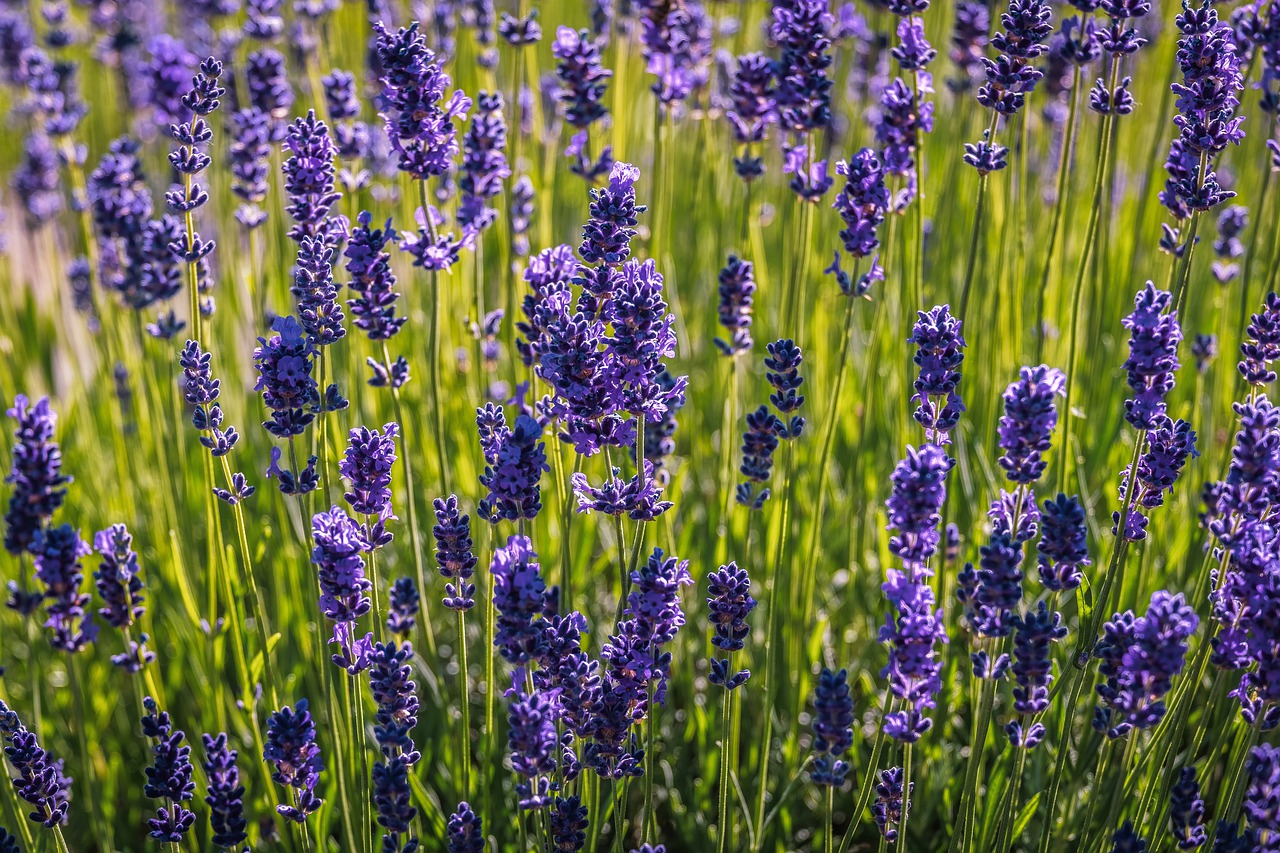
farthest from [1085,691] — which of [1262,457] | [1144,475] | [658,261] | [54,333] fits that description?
[54,333]

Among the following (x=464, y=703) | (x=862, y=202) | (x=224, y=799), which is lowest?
(x=224, y=799)

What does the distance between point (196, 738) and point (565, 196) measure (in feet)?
11.9

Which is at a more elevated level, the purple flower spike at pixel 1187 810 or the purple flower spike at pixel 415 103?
the purple flower spike at pixel 415 103

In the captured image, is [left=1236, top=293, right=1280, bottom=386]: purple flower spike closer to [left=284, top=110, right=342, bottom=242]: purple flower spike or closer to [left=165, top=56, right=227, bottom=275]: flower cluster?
[left=284, top=110, right=342, bottom=242]: purple flower spike

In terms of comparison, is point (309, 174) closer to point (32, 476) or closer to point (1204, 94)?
point (32, 476)

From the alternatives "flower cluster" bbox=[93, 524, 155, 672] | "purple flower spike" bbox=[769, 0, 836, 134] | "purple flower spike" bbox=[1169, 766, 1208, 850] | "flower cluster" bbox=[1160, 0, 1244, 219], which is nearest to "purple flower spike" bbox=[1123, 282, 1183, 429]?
"flower cluster" bbox=[1160, 0, 1244, 219]

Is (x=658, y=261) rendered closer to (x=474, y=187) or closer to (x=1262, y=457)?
(x=474, y=187)

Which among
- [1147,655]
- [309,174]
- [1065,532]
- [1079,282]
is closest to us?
[1147,655]

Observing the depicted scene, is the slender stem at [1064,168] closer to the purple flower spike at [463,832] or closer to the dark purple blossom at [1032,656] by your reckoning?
the dark purple blossom at [1032,656]

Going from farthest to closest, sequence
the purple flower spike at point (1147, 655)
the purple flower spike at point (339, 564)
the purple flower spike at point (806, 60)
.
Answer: the purple flower spike at point (806, 60) → the purple flower spike at point (339, 564) → the purple flower spike at point (1147, 655)

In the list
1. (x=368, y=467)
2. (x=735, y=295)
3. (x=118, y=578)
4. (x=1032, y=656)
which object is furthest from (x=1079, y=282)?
(x=118, y=578)

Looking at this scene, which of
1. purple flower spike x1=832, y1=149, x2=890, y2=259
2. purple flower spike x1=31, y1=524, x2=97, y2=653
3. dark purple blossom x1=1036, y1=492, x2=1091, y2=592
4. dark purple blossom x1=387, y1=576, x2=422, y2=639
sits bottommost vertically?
dark purple blossom x1=387, y1=576, x2=422, y2=639

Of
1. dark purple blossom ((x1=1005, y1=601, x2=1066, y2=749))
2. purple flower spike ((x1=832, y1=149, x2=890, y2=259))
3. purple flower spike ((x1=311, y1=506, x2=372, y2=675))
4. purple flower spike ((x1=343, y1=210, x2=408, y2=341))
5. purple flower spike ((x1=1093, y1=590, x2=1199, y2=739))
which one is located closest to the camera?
purple flower spike ((x1=1093, y1=590, x2=1199, y2=739))

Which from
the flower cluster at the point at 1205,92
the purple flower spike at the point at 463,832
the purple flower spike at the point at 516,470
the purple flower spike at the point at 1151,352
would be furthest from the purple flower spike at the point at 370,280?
the flower cluster at the point at 1205,92
